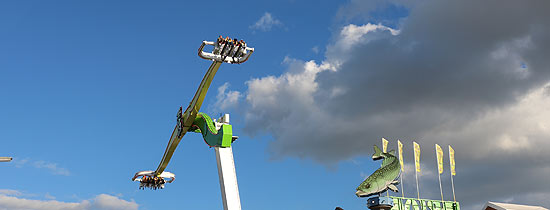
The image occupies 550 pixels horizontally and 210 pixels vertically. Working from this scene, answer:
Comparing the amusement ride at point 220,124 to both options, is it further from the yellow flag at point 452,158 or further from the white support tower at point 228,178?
the yellow flag at point 452,158

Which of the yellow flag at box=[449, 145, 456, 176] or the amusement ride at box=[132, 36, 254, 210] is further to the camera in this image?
the yellow flag at box=[449, 145, 456, 176]

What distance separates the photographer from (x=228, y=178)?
36719 mm

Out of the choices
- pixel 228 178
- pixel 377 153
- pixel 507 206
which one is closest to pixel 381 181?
pixel 377 153

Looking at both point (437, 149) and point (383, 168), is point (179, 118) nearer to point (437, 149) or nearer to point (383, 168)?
point (383, 168)

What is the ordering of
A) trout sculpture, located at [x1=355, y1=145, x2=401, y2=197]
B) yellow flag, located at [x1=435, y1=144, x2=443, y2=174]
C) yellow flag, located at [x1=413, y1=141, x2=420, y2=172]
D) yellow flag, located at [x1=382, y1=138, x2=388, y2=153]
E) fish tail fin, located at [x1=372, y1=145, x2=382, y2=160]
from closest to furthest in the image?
trout sculpture, located at [x1=355, y1=145, x2=401, y2=197] → fish tail fin, located at [x1=372, y1=145, x2=382, y2=160] → yellow flag, located at [x1=382, y1=138, x2=388, y2=153] → yellow flag, located at [x1=413, y1=141, x2=420, y2=172] → yellow flag, located at [x1=435, y1=144, x2=443, y2=174]

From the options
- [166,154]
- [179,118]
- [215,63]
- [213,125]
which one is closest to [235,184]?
[213,125]

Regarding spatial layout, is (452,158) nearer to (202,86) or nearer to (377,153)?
(377,153)

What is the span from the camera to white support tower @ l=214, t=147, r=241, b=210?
3591cm

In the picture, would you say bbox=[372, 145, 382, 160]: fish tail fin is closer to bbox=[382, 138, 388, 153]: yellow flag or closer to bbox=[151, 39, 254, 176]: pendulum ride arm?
bbox=[382, 138, 388, 153]: yellow flag

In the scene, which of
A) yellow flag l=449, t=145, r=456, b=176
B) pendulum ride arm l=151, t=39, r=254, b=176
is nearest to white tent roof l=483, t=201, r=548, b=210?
yellow flag l=449, t=145, r=456, b=176

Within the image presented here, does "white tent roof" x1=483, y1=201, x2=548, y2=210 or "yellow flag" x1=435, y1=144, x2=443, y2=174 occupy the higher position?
"yellow flag" x1=435, y1=144, x2=443, y2=174

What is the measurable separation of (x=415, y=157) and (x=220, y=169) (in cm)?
2167

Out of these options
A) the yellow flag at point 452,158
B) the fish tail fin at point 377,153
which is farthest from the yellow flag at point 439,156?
the fish tail fin at point 377,153

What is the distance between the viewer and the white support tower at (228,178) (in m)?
35.9
